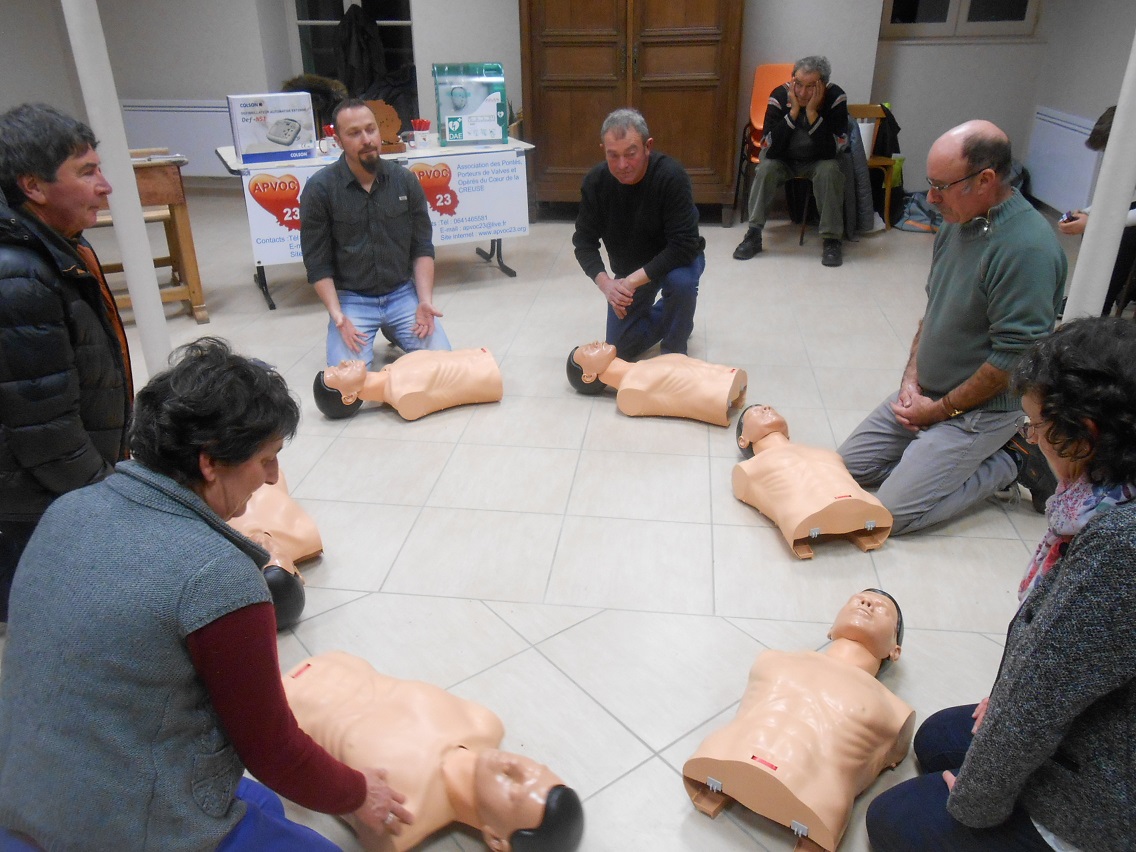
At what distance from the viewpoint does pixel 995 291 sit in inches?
89.4

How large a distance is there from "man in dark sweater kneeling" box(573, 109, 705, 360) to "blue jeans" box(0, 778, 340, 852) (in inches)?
99.3

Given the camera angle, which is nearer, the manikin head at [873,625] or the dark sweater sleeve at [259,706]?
the dark sweater sleeve at [259,706]

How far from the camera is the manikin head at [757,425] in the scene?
283 centimetres

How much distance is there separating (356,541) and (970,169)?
1990 mm

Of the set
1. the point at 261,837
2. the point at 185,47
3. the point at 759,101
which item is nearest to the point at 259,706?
the point at 261,837

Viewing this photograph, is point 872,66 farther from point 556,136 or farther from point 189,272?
point 189,272

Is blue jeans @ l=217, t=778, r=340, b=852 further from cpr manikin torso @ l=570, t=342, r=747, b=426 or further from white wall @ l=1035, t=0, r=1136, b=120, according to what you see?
white wall @ l=1035, t=0, r=1136, b=120

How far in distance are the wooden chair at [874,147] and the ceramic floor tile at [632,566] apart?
4316mm

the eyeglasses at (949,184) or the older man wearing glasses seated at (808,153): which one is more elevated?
the eyeglasses at (949,184)

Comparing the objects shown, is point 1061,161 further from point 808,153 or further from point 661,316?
point 661,316

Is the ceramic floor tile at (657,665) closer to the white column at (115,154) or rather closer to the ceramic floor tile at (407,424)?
the ceramic floor tile at (407,424)

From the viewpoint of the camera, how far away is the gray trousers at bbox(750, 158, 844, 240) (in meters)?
5.34

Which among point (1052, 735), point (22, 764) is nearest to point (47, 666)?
point (22, 764)

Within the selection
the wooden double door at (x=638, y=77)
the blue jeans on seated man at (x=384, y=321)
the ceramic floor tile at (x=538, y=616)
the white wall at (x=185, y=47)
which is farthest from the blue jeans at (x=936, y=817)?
the white wall at (x=185, y=47)
